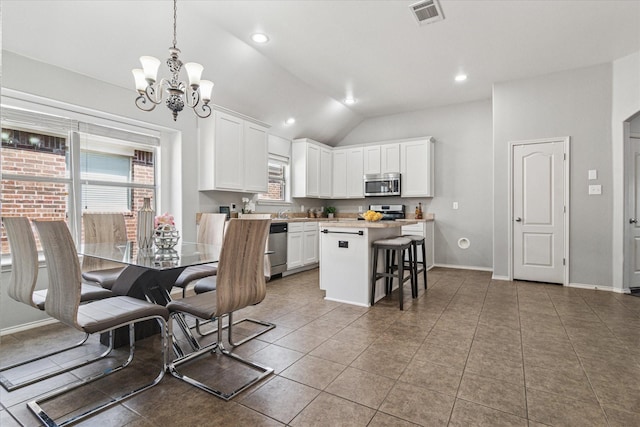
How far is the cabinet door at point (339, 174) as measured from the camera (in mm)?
6984

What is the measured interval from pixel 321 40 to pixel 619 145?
3873mm

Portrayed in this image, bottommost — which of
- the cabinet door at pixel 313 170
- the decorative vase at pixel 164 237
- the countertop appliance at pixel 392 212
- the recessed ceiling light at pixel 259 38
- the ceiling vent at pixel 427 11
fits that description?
the decorative vase at pixel 164 237

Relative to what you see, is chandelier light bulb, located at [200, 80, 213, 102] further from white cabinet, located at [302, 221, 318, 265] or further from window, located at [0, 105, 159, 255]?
white cabinet, located at [302, 221, 318, 265]

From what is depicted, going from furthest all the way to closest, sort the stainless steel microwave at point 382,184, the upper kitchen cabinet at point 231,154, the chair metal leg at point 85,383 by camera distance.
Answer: the stainless steel microwave at point 382,184
the upper kitchen cabinet at point 231,154
the chair metal leg at point 85,383

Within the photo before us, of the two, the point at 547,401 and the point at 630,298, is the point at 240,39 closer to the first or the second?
the point at 547,401

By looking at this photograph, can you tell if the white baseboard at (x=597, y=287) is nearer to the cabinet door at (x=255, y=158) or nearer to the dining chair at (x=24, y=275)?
the cabinet door at (x=255, y=158)

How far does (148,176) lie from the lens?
4.33 metres

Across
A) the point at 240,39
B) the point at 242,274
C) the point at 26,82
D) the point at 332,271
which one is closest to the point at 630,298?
the point at 332,271

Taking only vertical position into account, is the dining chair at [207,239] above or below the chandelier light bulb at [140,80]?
below

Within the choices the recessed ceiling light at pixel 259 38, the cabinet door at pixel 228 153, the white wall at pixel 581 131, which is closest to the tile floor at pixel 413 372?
the white wall at pixel 581 131

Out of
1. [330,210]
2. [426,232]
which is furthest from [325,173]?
[426,232]

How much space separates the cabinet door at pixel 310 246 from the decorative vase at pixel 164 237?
311cm

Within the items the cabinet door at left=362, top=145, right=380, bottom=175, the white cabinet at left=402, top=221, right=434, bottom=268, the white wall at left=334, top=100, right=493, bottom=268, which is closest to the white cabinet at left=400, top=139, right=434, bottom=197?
the white wall at left=334, top=100, right=493, bottom=268

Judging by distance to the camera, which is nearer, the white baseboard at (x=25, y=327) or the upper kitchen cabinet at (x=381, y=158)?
the white baseboard at (x=25, y=327)
